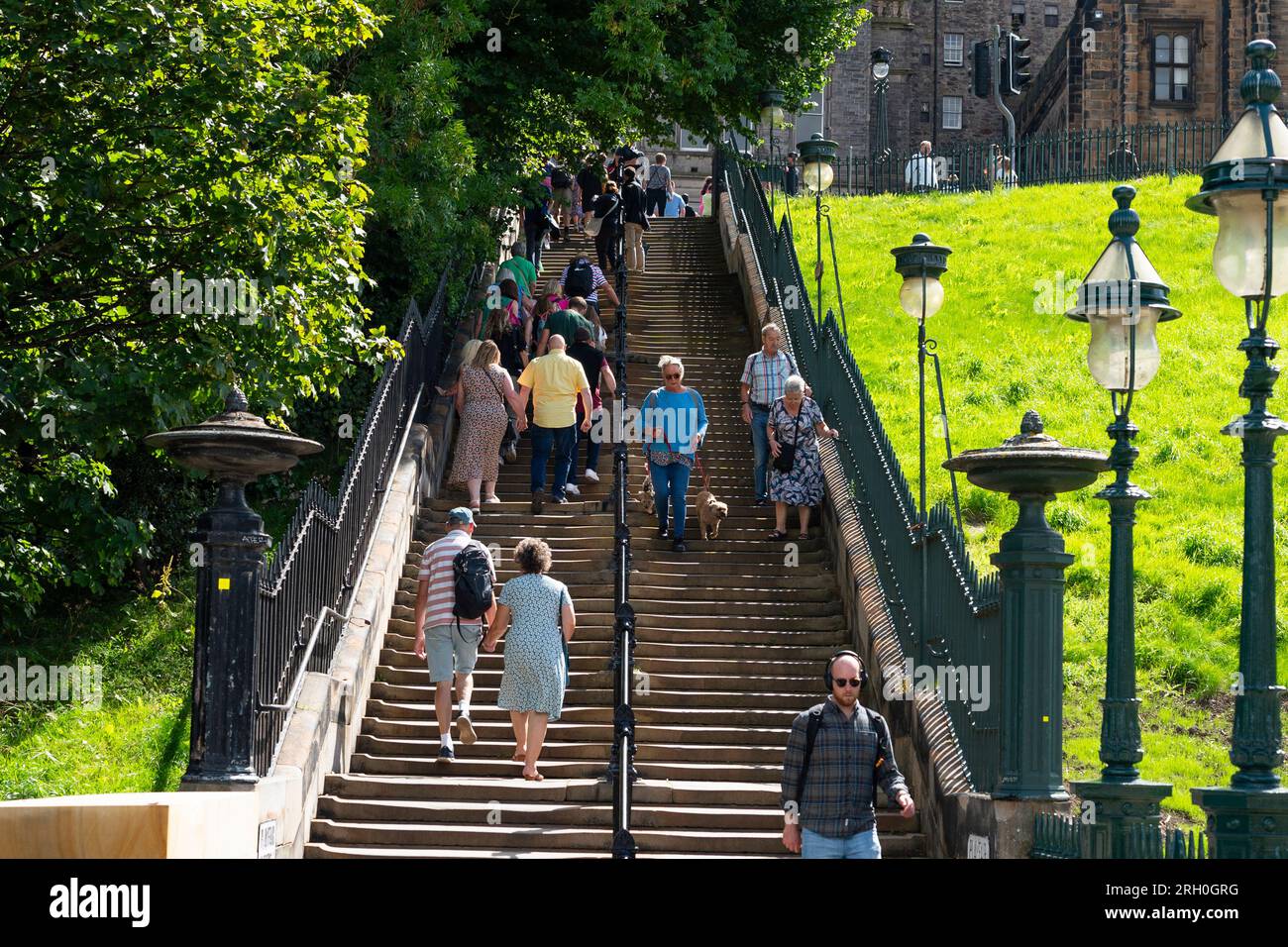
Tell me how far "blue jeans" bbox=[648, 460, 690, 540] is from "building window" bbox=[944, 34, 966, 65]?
59.9 meters

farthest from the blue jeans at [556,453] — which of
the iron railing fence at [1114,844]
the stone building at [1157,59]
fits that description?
the stone building at [1157,59]

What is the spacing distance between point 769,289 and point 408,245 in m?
5.18

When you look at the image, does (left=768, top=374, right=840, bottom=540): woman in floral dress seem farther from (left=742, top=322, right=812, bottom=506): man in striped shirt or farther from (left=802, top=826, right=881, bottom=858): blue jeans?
(left=802, top=826, right=881, bottom=858): blue jeans

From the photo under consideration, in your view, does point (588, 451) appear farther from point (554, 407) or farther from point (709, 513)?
point (709, 513)

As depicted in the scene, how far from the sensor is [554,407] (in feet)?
59.3

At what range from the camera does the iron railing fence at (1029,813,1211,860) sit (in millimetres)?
8273

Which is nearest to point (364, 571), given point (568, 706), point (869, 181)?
point (568, 706)

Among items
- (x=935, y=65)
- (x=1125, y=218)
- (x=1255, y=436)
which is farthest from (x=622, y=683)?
(x=935, y=65)

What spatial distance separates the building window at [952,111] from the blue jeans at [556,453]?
191 ft

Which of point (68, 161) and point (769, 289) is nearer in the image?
point (68, 161)

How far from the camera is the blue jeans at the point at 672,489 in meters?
17.2

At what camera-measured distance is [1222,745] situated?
14.4m
